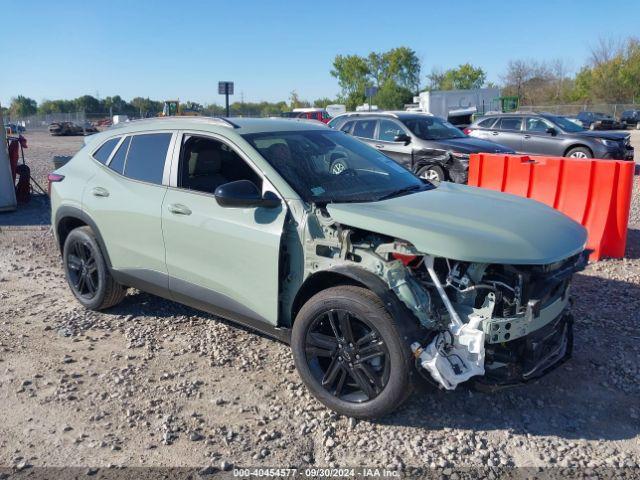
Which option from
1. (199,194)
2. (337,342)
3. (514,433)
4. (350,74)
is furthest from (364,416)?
(350,74)

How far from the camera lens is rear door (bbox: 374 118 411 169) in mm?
11656

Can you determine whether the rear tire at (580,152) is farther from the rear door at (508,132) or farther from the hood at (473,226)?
the hood at (473,226)

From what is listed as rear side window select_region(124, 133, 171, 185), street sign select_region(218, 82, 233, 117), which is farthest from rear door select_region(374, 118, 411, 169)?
rear side window select_region(124, 133, 171, 185)

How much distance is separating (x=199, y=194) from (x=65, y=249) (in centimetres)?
197

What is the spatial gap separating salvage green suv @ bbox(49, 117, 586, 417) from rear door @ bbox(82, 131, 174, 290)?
0.01 metres

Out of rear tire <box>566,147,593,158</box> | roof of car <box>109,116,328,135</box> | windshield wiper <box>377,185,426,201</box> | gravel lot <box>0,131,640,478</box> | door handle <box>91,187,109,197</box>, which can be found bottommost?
gravel lot <box>0,131,640,478</box>

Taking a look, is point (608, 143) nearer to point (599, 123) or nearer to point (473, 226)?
point (599, 123)

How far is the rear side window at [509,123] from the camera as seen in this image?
16.4 meters

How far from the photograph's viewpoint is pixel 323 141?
4.66 meters

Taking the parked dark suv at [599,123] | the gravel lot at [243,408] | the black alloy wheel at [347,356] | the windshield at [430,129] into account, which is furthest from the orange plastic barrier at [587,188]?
the parked dark suv at [599,123]

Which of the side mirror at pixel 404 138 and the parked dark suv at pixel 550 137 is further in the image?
the parked dark suv at pixel 550 137

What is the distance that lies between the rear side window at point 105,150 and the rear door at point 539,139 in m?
13.2

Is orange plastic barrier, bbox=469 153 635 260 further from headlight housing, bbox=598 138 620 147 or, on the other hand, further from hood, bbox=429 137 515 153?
headlight housing, bbox=598 138 620 147

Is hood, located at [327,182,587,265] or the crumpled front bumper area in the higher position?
hood, located at [327,182,587,265]
